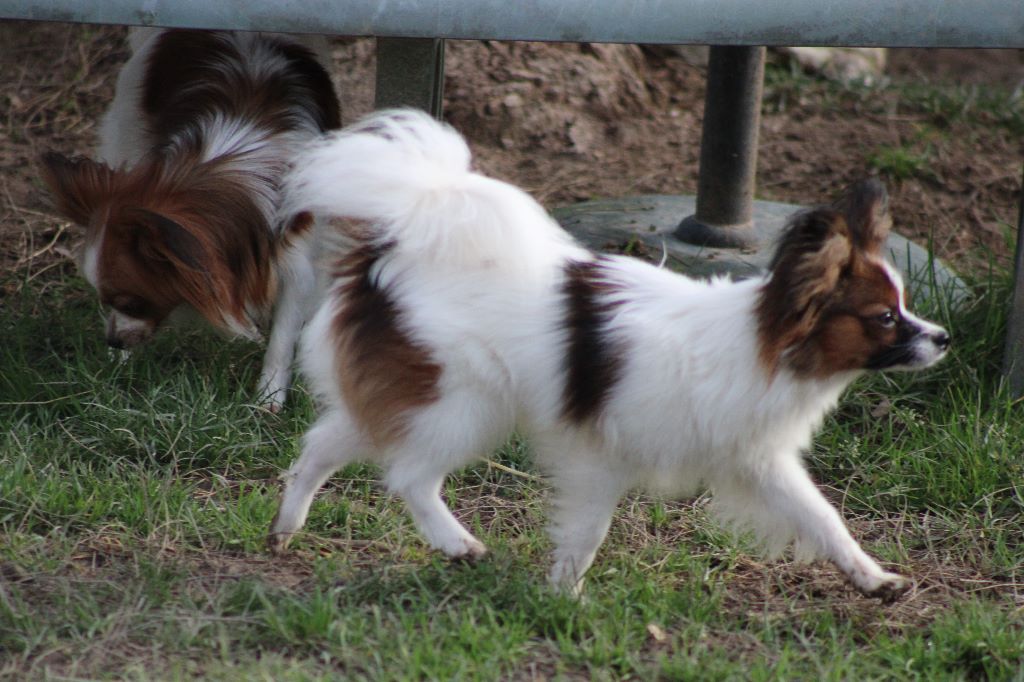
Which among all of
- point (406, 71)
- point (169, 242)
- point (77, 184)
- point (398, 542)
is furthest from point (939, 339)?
point (77, 184)

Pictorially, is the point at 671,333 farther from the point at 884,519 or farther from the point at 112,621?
the point at 112,621

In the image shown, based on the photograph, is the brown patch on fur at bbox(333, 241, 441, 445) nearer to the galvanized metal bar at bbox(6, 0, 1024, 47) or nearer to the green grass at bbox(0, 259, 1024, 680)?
the green grass at bbox(0, 259, 1024, 680)

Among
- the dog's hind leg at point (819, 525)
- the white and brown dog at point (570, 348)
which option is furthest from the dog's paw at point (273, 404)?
the dog's hind leg at point (819, 525)

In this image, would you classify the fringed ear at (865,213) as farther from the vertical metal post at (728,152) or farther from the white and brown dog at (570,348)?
the vertical metal post at (728,152)

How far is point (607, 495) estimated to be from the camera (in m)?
3.18

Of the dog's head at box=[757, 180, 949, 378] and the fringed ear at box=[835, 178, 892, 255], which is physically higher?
the fringed ear at box=[835, 178, 892, 255]

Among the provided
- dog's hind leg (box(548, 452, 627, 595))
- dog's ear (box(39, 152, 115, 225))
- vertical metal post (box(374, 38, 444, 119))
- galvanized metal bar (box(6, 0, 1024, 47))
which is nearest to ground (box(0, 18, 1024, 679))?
dog's hind leg (box(548, 452, 627, 595))

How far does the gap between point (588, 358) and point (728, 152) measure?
2.40 meters

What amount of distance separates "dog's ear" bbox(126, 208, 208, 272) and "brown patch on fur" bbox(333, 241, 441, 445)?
36.7 inches

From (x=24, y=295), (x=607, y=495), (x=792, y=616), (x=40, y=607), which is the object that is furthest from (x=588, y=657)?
(x=24, y=295)

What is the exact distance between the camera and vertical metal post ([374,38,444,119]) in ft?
14.0

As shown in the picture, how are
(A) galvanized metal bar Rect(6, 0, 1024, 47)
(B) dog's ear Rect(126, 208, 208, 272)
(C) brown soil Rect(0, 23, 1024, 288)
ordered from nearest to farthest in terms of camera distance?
(A) galvanized metal bar Rect(6, 0, 1024, 47), (B) dog's ear Rect(126, 208, 208, 272), (C) brown soil Rect(0, 23, 1024, 288)

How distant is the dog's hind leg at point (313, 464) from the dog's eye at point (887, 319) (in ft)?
4.56

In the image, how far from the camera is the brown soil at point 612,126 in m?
6.31
